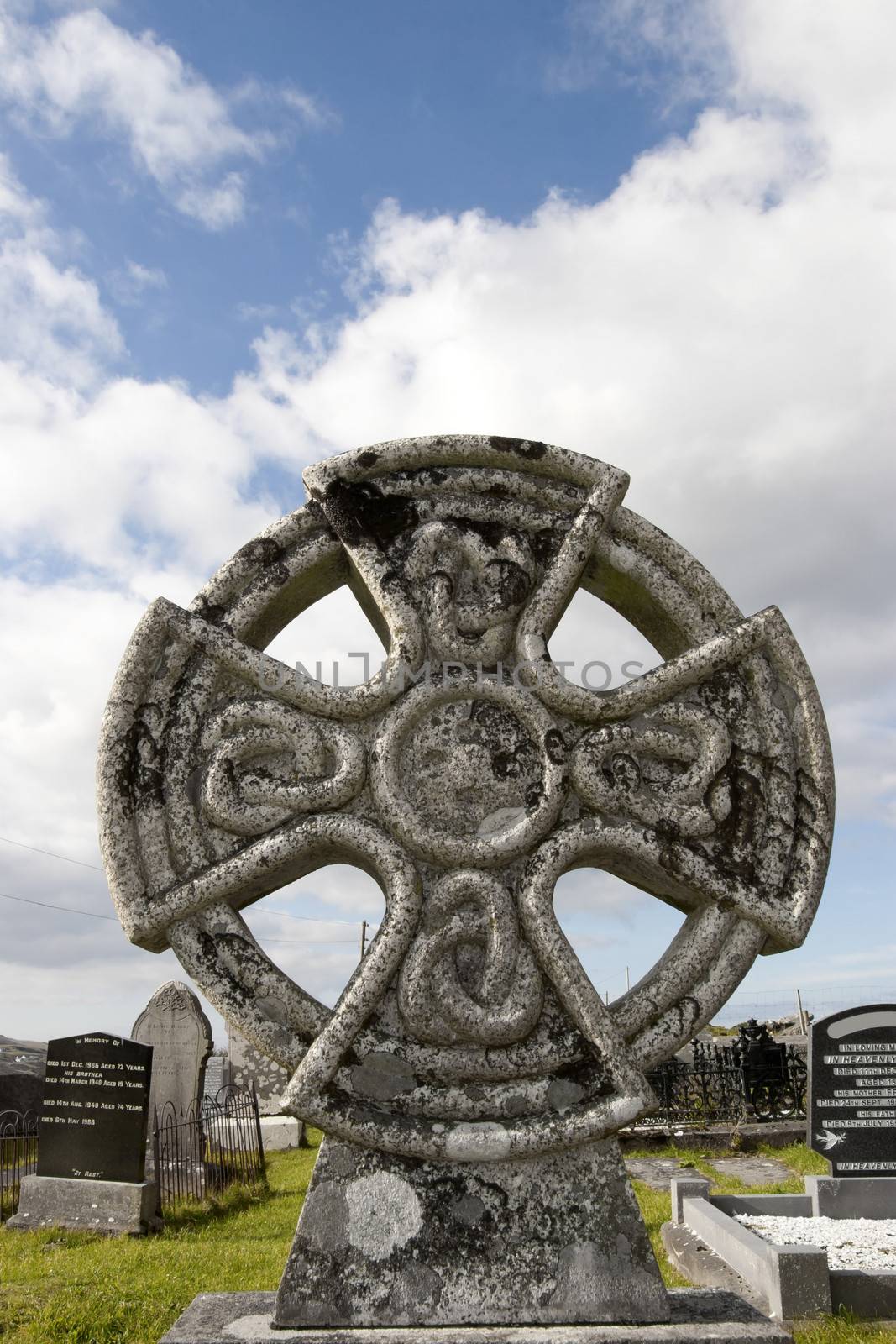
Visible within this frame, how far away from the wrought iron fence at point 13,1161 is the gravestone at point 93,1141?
36 cm

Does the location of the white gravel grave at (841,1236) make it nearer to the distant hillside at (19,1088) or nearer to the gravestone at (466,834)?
the gravestone at (466,834)

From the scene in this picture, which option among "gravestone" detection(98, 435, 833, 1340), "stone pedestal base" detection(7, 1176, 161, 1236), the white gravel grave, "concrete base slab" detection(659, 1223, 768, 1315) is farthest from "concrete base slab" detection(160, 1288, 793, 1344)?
"stone pedestal base" detection(7, 1176, 161, 1236)

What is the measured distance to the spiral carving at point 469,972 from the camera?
128 inches

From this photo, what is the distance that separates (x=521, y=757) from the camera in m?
3.56

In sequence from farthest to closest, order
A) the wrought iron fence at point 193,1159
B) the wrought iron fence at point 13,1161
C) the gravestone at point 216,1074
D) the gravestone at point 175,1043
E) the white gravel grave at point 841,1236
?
the gravestone at point 216,1074, the gravestone at point 175,1043, the wrought iron fence at point 193,1159, the wrought iron fence at point 13,1161, the white gravel grave at point 841,1236

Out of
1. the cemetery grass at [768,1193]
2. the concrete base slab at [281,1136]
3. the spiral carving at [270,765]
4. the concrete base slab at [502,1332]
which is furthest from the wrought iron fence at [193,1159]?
the spiral carving at [270,765]

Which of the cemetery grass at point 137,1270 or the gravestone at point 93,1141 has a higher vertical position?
the gravestone at point 93,1141

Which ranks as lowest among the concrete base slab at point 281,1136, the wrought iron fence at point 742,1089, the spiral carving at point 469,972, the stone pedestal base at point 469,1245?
the concrete base slab at point 281,1136

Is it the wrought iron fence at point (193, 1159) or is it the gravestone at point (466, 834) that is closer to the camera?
the gravestone at point (466, 834)

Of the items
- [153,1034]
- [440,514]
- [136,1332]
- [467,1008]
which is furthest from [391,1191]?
[153,1034]

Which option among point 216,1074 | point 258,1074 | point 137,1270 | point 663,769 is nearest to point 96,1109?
point 137,1270

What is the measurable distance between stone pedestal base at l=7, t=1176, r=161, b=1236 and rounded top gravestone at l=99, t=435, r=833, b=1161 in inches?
214

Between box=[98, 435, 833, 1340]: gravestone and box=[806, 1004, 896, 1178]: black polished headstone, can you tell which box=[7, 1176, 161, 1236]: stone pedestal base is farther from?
box=[98, 435, 833, 1340]: gravestone

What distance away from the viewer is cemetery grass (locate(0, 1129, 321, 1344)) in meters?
4.90
